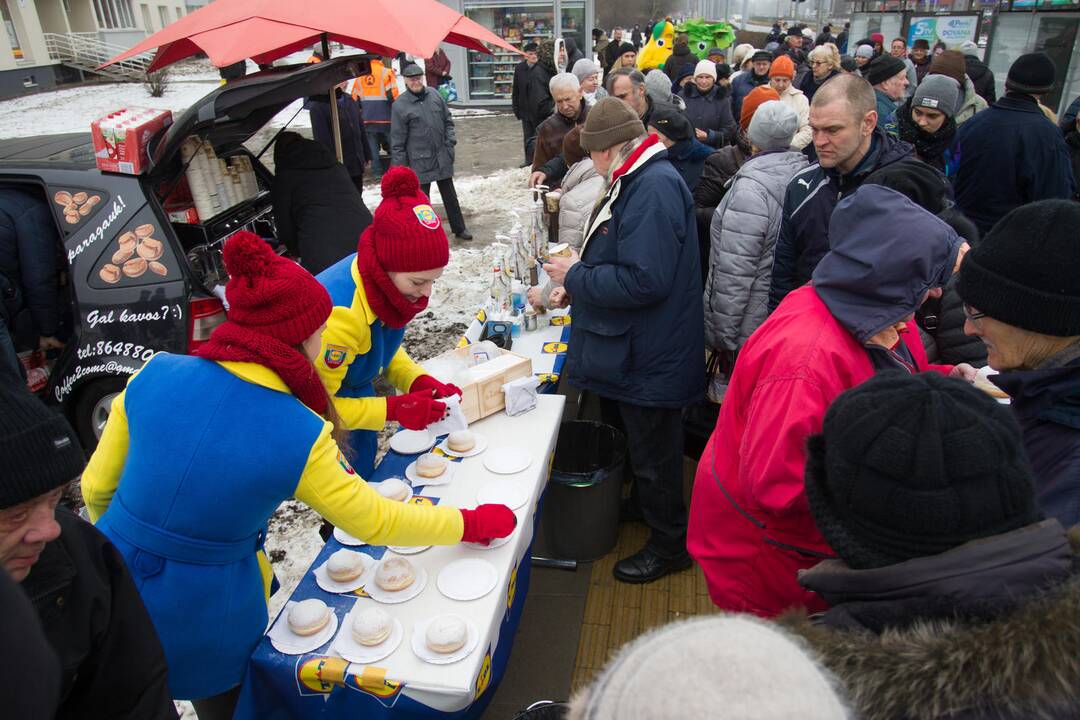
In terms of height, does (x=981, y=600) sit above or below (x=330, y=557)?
above

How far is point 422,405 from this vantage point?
2.54 metres

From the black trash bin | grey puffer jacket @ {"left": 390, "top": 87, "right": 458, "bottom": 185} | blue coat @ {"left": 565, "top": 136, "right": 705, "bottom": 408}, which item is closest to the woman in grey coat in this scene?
blue coat @ {"left": 565, "top": 136, "right": 705, "bottom": 408}

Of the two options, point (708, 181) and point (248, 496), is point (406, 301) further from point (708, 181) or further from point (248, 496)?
point (708, 181)

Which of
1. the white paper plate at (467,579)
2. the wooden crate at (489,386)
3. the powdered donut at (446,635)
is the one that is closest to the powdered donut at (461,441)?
the wooden crate at (489,386)

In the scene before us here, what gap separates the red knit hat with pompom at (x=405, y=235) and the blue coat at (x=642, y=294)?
766mm

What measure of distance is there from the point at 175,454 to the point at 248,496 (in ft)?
0.68

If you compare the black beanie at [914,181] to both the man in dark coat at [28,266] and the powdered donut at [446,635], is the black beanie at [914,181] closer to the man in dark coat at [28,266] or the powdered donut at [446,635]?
the powdered donut at [446,635]

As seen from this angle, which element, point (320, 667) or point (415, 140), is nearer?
point (320, 667)

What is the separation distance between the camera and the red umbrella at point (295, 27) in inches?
145

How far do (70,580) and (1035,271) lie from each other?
224 centimetres

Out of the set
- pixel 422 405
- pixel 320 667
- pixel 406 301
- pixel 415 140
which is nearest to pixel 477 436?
pixel 422 405

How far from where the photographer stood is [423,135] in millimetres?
7762

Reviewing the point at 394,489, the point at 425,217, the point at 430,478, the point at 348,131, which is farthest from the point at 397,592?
the point at 348,131

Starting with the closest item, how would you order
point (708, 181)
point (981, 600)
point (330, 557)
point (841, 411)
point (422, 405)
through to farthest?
point (981, 600), point (841, 411), point (330, 557), point (422, 405), point (708, 181)
